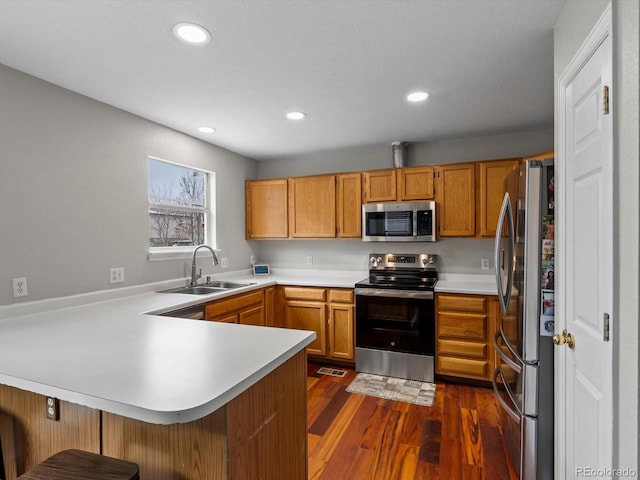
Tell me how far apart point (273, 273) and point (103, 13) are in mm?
3167

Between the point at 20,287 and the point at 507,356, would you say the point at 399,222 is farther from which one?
the point at 20,287

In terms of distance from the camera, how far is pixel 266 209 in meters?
4.06

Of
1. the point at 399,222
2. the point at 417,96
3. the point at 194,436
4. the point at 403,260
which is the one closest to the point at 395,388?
the point at 403,260

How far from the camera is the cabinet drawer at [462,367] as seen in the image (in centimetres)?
288

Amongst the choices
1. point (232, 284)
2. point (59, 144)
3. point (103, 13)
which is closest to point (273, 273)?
point (232, 284)

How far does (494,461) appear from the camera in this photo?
1.97 m

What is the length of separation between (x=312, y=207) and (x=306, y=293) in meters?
1.00

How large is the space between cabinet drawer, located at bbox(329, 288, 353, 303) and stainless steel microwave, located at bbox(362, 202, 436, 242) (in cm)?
61

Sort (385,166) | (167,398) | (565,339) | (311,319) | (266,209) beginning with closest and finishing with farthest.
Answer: (167,398)
(565,339)
(311,319)
(385,166)
(266,209)

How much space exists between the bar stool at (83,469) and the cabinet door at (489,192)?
10.3 feet

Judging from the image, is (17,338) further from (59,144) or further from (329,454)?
(329,454)

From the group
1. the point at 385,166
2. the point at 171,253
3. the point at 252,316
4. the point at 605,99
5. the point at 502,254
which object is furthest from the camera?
the point at 385,166

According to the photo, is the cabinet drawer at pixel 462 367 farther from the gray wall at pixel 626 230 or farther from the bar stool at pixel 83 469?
the bar stool at pixel 83 469

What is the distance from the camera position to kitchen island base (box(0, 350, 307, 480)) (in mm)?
968
